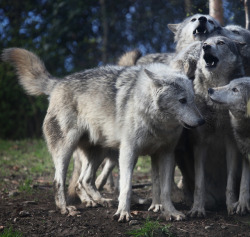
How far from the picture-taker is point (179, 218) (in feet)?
15.2

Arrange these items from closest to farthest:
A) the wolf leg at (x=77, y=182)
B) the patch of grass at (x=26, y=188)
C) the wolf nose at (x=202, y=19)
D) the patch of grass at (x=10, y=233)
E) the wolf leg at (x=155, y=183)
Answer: the patch of grass at (x=10, y=233)
the wolf leg at (x=155, y=183)
the wolf leg at (x=77, y=182)
the wolf nose at (x=202, y=19)
the patch of grass at (x=26, y=188)

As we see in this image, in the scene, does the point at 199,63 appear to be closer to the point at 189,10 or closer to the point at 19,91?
the point at 189,10

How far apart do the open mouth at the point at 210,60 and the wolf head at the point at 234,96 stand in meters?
0.33

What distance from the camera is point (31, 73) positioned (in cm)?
590

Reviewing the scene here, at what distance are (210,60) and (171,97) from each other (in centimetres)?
79

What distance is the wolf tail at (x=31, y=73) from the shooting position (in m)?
5.84

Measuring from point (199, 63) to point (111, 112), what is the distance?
3.78 ft

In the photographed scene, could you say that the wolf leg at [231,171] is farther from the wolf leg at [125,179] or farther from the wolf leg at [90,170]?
the wolf leg at [90,170]

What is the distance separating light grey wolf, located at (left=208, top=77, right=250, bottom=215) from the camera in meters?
4.74

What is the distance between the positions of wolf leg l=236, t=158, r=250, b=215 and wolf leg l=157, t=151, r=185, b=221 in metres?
0.67

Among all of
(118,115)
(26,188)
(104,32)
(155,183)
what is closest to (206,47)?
(118,115)

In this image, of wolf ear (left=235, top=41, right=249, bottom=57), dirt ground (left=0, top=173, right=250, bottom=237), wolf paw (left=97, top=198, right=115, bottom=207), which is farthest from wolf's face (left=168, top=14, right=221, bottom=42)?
wolf paw (left=97, top=198, right=115, bottom=207)

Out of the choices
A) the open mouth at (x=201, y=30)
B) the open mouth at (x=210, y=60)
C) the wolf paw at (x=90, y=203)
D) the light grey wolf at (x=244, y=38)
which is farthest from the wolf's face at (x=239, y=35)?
the wolf paw at (x=90, y=203)

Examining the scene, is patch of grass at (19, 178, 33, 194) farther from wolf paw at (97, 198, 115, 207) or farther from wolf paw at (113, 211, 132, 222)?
wolf paw at (113, 211, 132, 222)
